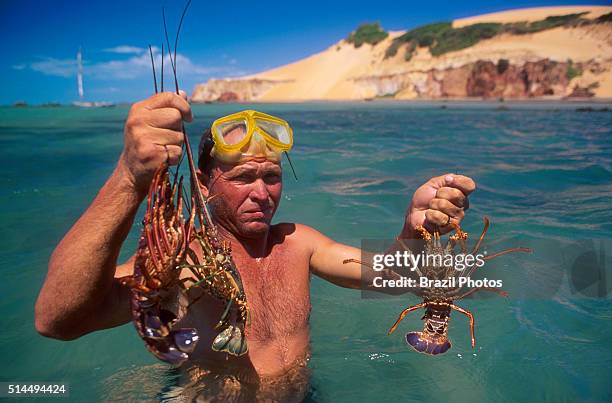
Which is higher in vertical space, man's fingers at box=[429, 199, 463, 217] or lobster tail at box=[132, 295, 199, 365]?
man's fingers at box=[429, 199, 463, 217]

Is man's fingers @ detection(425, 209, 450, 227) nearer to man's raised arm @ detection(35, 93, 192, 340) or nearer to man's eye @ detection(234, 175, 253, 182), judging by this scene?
man's eye @ detection(234, 175, 253, 182)

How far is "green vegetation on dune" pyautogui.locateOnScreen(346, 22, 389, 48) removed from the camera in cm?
8394

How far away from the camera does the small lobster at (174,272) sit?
191 centimetres

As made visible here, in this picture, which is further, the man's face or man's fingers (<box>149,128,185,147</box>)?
the man's face

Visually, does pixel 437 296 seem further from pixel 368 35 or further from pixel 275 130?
pixel 368 35

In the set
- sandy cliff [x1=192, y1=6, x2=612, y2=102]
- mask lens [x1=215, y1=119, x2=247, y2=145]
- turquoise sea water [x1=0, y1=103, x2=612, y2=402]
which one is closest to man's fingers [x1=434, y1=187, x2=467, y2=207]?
mask lens [x1=215, y1=119, x2=247, y2=145]

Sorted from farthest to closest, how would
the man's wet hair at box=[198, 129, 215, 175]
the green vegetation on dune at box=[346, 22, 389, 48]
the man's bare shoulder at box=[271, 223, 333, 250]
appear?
the green vegetation on dune at box=[346, 22, 389, 48] < the man's bare shoulder at box=[271, 223, 333, 250] < the man's wet hair at box=[198, 129, 215, 175]

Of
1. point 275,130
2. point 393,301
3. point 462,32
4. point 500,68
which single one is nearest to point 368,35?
point 462,32

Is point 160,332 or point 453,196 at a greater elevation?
point 453,196

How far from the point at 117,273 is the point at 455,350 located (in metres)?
2.84

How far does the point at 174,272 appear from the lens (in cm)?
197

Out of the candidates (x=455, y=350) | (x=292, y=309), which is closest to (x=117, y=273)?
(x=292, y=309)

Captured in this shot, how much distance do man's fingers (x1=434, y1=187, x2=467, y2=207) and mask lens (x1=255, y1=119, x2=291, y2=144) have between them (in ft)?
3.34

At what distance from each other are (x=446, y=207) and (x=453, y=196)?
69 mm
